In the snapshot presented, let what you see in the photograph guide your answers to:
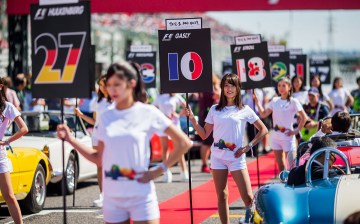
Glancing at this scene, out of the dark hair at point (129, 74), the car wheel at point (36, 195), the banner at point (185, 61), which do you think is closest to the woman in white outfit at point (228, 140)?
the banner at point (185, 61)

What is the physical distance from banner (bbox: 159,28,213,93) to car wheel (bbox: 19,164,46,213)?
2714 mm

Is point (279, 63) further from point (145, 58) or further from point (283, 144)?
point (283, 144)

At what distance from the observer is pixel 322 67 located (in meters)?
26.6

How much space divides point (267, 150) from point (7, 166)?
46.4 ft

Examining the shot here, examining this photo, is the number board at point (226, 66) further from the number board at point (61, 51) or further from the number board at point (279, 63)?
the number board at point (61, 51)

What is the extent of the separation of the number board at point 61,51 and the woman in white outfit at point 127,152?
5.37ft

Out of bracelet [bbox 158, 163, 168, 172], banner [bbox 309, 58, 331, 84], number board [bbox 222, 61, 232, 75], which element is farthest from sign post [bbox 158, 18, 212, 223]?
number board [bbox 222, 61, 232, 75]

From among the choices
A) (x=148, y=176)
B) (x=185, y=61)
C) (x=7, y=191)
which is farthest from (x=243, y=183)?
(x=148, y=176)

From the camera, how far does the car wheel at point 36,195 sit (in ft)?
38.7

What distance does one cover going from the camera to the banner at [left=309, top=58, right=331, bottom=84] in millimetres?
26422

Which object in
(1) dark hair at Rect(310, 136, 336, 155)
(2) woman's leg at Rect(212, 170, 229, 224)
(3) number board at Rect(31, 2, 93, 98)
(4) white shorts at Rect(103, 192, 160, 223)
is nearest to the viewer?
(4) white shorts at Rect(103, 192, 160, 223)

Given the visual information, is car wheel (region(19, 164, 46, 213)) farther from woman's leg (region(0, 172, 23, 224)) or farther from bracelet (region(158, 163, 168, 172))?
bracelet (region(158, 163, 168, 172))

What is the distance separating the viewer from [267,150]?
22703mm

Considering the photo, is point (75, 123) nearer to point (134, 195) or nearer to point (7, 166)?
point (7, 166)
